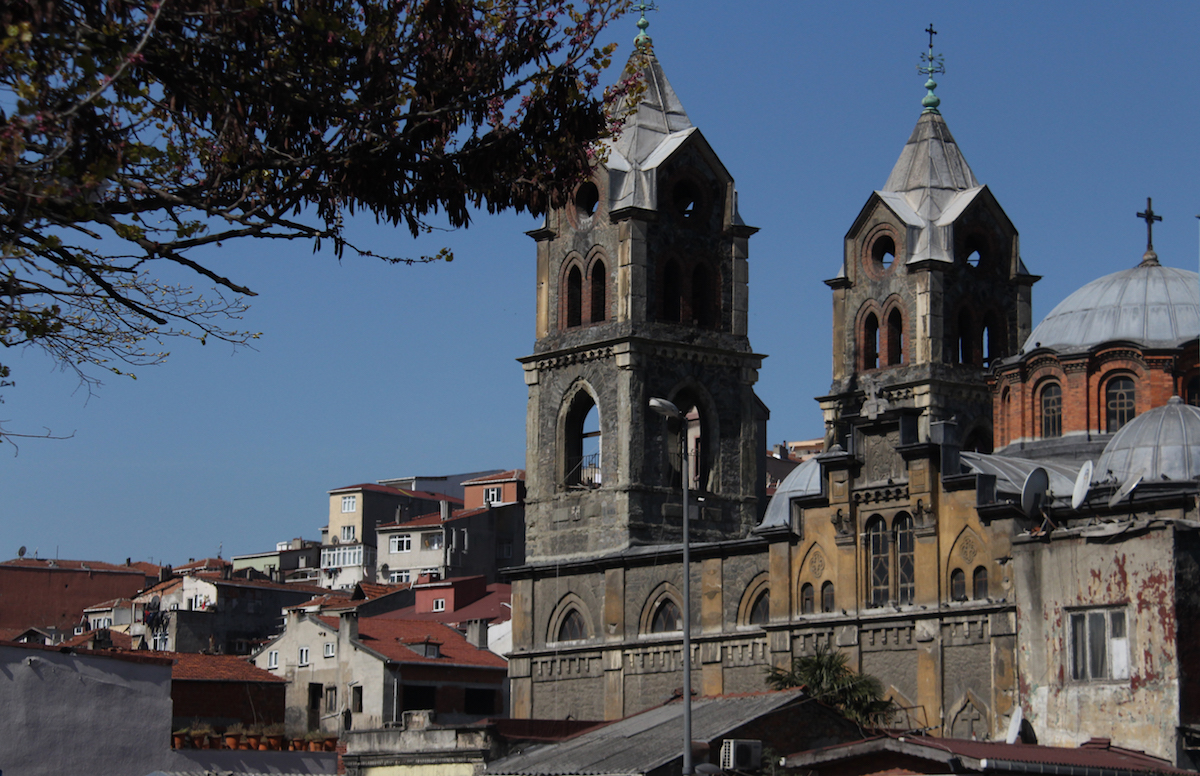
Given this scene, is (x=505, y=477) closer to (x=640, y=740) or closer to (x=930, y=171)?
(x=930, y=171)

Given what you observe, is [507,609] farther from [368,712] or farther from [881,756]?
[881,756]

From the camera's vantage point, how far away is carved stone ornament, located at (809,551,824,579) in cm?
4488

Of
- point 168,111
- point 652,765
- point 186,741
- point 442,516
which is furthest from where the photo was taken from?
point 442,516

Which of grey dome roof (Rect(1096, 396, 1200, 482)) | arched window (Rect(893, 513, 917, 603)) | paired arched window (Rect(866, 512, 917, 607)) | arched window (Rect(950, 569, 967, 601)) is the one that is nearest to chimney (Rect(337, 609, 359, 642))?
paired arched window (Rect(866, 512, 917, 607))

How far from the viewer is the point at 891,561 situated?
1704 inches

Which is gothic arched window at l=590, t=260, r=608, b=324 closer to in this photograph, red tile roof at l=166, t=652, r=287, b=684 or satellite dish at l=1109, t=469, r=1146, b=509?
red tile roof at l=166, t=652, r=287, b=684

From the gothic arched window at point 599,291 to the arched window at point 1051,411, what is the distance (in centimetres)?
1280

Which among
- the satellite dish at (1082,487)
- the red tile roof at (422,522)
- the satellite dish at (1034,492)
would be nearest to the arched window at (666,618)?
the satellite dish at (1034,492)

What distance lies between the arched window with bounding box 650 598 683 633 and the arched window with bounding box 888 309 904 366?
13430 mm

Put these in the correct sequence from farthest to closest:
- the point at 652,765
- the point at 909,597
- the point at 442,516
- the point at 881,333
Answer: the point at 442,516
the point at 881,333
the point at 909,597
the point at 652,765

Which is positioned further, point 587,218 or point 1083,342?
point 587,218

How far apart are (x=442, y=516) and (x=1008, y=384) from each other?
135ft

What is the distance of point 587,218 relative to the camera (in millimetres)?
56594

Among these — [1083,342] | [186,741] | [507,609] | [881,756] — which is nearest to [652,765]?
[881,756]
